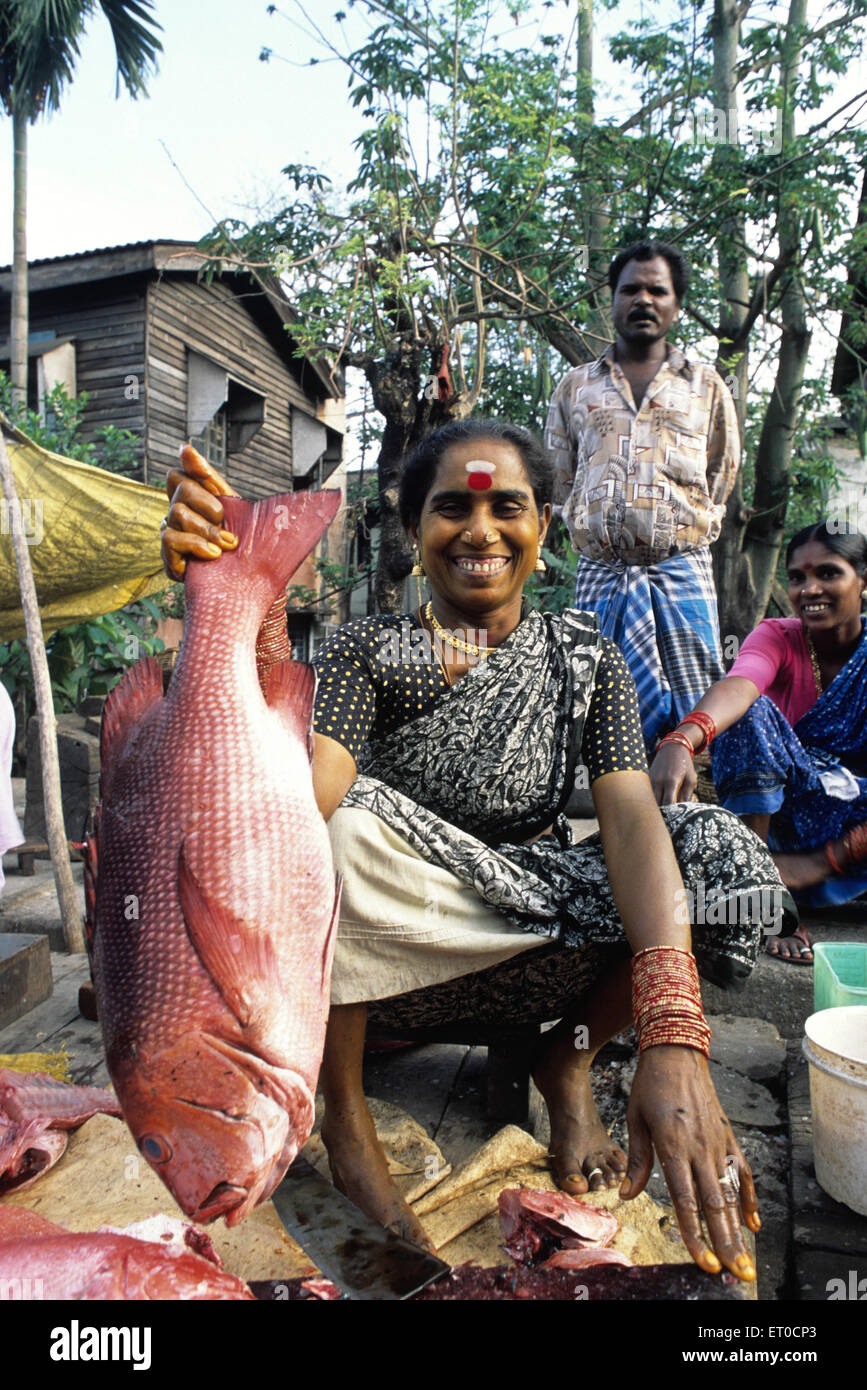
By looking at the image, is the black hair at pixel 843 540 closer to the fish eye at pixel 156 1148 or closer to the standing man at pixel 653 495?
the standing man at pixel 653 495

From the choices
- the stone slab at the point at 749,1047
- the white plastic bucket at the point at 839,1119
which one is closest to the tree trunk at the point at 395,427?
the stone slab at the point at 749,1047

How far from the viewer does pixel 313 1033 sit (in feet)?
3.82

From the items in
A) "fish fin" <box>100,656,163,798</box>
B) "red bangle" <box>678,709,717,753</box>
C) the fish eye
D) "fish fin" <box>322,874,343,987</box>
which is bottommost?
the fish eye

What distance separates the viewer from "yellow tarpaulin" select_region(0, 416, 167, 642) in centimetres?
509

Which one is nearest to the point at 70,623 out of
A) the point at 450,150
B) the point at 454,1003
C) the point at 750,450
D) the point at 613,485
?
the point at 613,485

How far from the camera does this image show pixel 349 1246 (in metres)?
1.48

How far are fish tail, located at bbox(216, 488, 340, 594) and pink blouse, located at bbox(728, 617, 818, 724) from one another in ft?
8.22

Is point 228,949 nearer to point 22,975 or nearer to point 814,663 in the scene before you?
point 22,975

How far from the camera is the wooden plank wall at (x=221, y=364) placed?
11.1 metres

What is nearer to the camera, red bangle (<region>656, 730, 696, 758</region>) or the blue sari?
red bangle (<region>656, 730, 696, 758</region>)

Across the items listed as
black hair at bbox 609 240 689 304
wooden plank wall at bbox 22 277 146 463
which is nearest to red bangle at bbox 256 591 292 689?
black hair at bbox 609 240 689 304

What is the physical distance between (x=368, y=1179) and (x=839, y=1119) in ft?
3.29

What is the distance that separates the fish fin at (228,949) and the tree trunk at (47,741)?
294 cm

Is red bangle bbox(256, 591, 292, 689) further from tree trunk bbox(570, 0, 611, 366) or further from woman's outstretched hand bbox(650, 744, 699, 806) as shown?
tree trunk bbox(570, 0, 611, 366)
